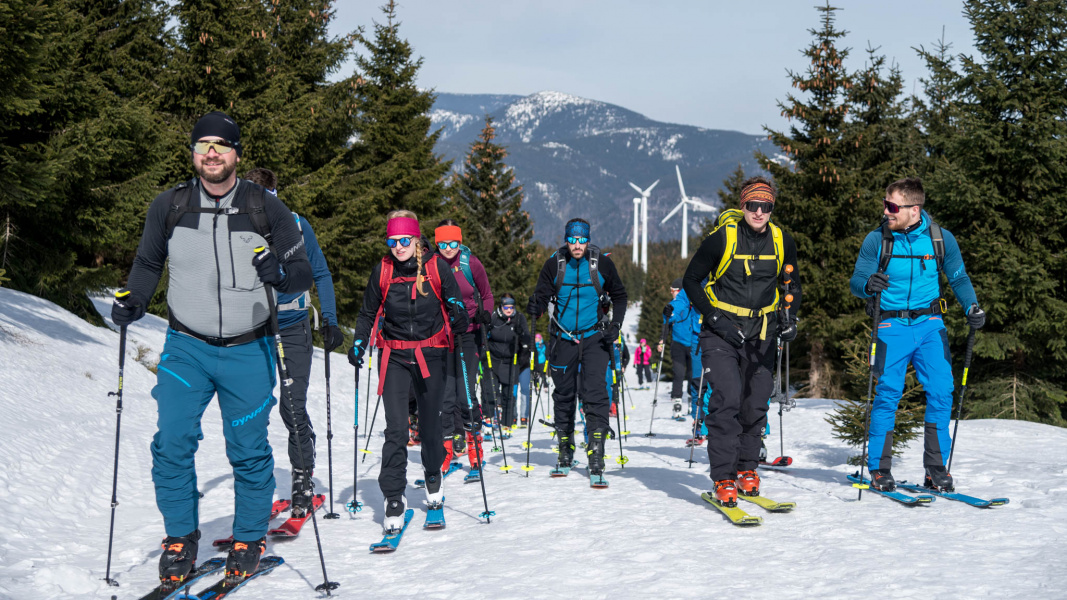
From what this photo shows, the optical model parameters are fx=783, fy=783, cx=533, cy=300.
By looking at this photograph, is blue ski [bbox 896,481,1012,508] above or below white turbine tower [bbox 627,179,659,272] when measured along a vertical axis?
below

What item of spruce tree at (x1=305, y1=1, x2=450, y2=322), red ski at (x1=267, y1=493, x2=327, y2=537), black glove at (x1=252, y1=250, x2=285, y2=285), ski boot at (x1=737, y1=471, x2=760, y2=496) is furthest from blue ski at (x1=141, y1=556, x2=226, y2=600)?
spruce tree at (x1=305, y1=1, x2=450, y2=322)

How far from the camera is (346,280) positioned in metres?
29.1

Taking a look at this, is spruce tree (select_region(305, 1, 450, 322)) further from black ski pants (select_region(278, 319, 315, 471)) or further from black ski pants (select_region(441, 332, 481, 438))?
black ski pants (select_region(278, 319, 315, 471))

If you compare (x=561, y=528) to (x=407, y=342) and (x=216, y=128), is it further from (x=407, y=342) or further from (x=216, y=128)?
(x=216, y=128)

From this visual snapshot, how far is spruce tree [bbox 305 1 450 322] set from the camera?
27.9 metres

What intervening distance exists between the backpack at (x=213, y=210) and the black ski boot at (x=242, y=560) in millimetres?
1874

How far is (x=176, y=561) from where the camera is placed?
4590 mm

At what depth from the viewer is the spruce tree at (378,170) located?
91.7 feet

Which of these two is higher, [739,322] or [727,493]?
[739,322]

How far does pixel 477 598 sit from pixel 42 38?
34.5 ft

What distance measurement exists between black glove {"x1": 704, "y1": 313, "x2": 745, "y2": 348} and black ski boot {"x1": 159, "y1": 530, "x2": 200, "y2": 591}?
4130mm

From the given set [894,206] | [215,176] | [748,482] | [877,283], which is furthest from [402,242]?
[894,206]

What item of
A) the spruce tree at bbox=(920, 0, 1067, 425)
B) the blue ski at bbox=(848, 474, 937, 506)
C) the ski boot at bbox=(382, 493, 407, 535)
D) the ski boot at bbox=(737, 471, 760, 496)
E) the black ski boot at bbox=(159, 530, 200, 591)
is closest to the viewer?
the black ski boot at bbox=(159, 530, 200, 591)

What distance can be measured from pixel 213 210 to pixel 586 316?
432cm
